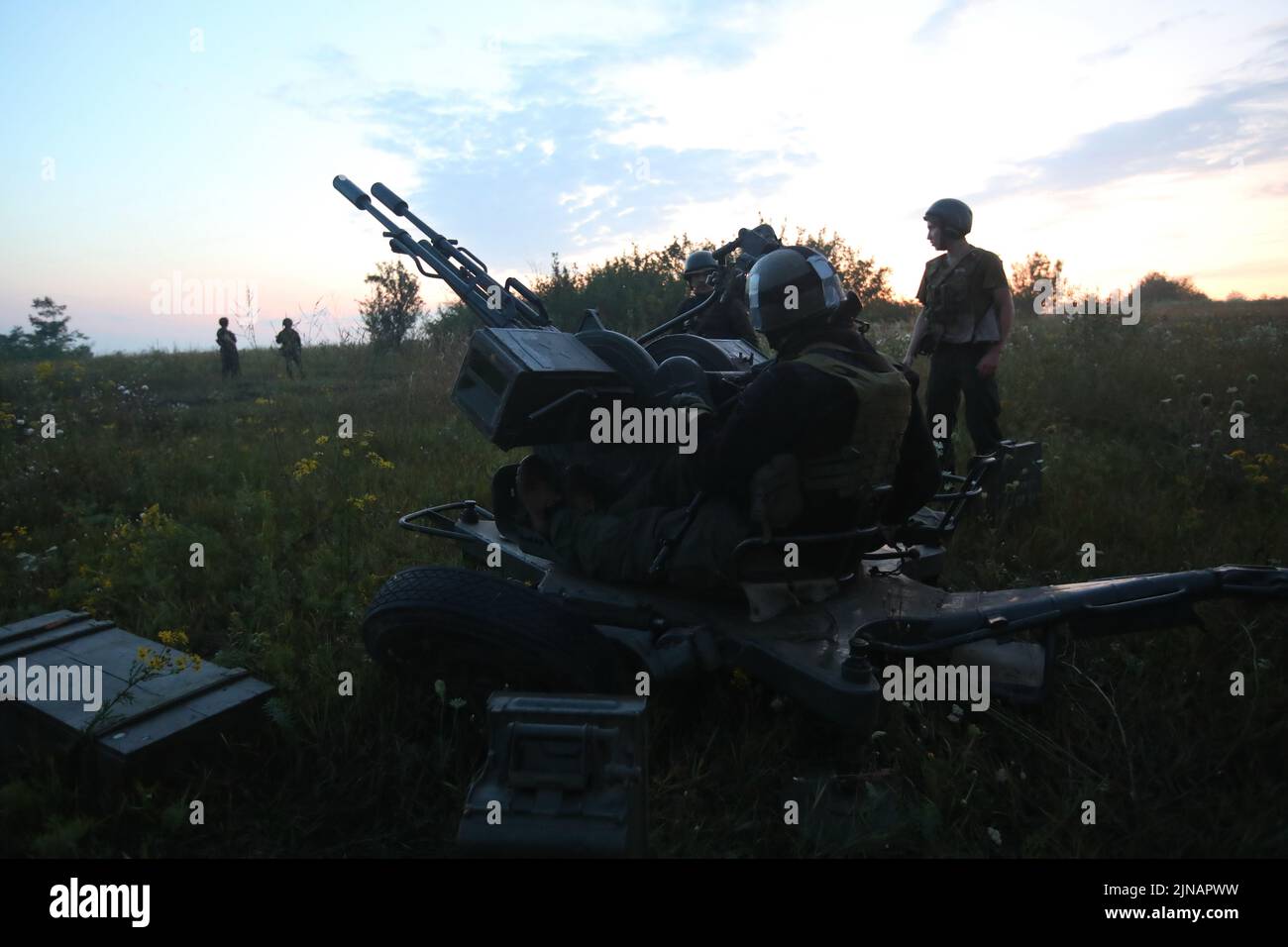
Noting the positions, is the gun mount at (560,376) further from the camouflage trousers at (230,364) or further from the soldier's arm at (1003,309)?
the camouflage trousers at (230,364)

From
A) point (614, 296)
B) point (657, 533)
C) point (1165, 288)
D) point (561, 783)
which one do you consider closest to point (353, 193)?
point (657, 533)

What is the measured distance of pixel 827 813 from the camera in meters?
2.67

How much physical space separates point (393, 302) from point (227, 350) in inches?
153

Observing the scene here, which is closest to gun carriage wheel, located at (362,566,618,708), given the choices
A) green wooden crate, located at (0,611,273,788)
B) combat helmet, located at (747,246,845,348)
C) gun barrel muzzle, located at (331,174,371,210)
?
green wooden crate, located at (0,611,273,788)

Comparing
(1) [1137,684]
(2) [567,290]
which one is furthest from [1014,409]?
(2) [567,290]

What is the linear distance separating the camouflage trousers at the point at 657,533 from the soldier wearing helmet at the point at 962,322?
8.65 feet

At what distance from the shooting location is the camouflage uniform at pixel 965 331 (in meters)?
5.32

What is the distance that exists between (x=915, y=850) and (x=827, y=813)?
0.28 metres

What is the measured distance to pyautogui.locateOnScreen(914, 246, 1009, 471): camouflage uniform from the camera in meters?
5.32

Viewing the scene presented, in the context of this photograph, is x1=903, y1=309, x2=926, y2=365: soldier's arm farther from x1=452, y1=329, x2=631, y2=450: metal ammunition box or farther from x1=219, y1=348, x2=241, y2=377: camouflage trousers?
x1=219, y1=348, x2=241, y2=377: camouflage trousers

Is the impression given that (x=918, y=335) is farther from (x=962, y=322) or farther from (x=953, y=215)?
(x=953, y=215)

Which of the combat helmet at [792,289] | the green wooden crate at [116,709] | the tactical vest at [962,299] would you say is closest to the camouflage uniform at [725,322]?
the tactical vest at [962,299]

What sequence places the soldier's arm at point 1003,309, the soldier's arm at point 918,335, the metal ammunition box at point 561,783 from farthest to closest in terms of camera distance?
the soldier's arm at point 918,335, the soldier's arm at point 1003,309, the metal ammunition box at point 561,783
